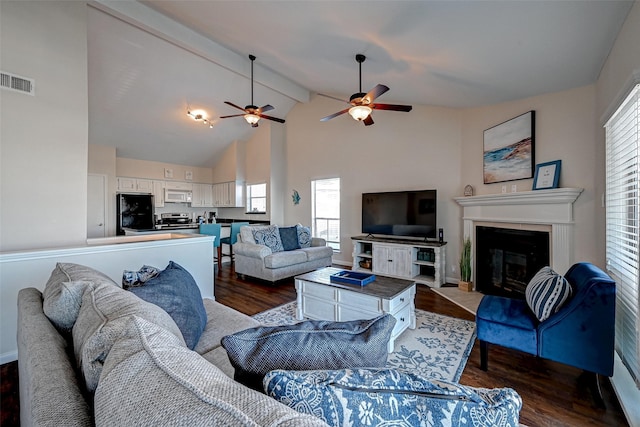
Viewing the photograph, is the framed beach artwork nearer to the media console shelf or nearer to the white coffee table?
the media console shelf

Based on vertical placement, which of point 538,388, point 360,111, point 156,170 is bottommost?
point 538,388

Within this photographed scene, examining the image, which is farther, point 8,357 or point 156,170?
point 156,170

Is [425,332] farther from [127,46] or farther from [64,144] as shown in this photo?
[127,46]

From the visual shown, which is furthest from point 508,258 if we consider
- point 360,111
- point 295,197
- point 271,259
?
point 295,197

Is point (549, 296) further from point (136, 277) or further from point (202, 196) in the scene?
point (202, 196)

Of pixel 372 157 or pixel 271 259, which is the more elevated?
pixel 372 157

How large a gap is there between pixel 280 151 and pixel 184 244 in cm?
419

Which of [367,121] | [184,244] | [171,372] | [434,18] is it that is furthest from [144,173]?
[171,372]

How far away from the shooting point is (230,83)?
17.8 ft

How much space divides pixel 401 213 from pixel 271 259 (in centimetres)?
234

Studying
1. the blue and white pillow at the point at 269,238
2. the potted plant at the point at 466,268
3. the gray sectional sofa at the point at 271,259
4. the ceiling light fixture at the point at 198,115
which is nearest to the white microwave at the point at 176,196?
the ceiling light fixture at the point at 198,115

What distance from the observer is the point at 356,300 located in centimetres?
264

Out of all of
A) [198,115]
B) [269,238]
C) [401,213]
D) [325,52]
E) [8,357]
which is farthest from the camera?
[198,115]

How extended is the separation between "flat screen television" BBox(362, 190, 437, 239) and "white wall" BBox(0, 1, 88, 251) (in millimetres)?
4176
